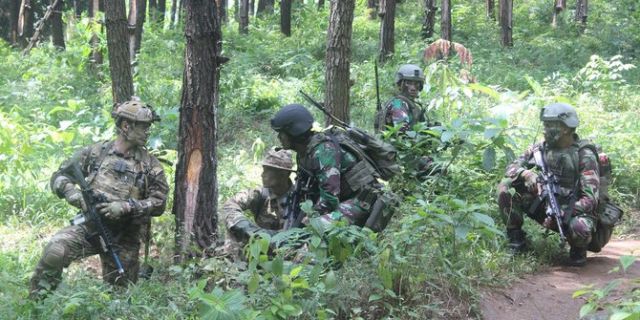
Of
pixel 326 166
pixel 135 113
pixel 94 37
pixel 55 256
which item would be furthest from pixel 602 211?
pixel 94 37

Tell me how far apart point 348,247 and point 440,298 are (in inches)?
28.4

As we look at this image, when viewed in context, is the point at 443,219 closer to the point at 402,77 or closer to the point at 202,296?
the point at 202,296

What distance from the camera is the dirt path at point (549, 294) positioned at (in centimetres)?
482

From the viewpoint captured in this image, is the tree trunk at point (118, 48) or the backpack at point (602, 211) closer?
the backpack at point (602, 211)

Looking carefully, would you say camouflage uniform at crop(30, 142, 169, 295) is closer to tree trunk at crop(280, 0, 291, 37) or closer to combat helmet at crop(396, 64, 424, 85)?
combat helmet at crop(396, 64, 424, 85)

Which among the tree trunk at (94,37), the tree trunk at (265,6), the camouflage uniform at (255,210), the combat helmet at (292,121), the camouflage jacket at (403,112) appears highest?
the tree trunk at (265,6)

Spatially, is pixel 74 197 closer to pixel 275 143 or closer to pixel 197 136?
pixel 197 136

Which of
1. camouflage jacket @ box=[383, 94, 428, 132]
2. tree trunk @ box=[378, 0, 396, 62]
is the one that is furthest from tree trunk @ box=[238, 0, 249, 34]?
camouflage jacket @ box=[383, 94, 428, 132]

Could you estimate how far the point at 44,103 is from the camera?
1140 cm

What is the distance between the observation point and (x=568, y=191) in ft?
20.5

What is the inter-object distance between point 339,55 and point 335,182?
9.11ft

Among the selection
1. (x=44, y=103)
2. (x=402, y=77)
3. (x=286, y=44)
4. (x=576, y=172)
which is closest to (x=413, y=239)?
(x=576, y=172)

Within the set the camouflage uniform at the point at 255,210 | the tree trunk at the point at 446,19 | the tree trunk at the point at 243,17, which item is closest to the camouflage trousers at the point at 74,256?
the camouflage uniform at the point at 255,210

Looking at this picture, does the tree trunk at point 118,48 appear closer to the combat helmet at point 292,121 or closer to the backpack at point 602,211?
the combat helmet at point 292,121
